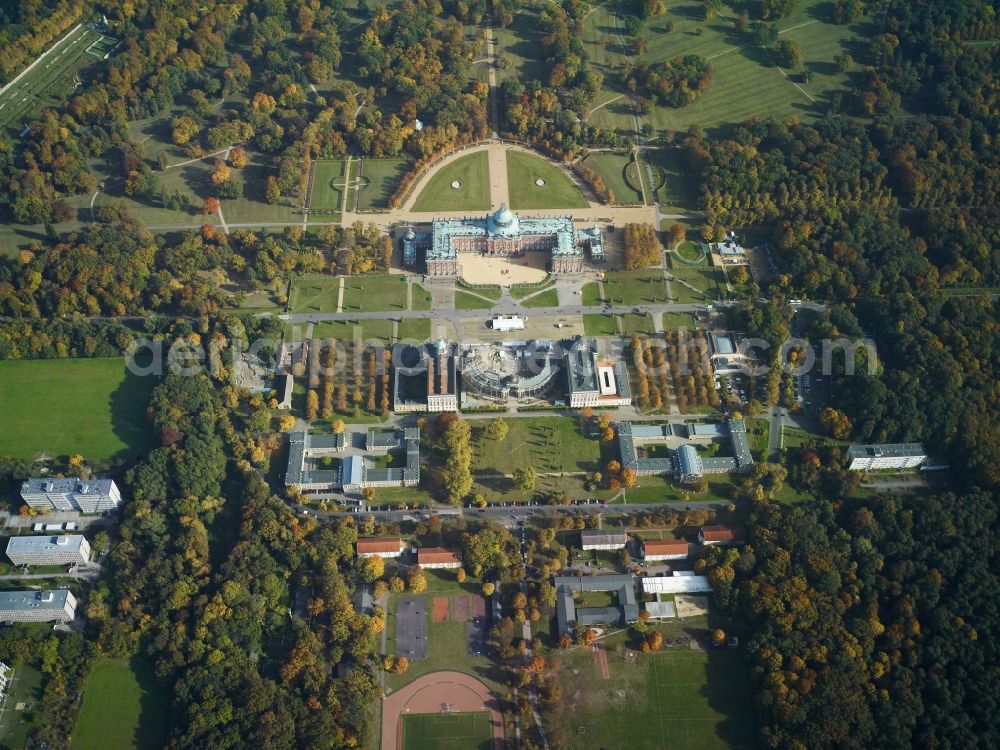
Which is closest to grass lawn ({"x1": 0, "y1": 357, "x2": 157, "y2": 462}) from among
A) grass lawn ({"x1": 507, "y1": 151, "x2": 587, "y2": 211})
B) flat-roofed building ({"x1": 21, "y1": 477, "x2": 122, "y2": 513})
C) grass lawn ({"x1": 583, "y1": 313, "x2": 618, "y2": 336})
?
flat-roofed building ({"x1": 21, "y1": 477, "x2": 122, "y2": 513})

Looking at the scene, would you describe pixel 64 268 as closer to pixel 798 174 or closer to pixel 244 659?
pixel 244 659

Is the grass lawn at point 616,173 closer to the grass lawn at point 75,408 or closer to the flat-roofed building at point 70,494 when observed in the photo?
the grass lawn at point 75,408

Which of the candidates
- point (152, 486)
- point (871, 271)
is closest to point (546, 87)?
point (871, 271)

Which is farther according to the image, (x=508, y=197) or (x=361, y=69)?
(x=361, y=69)

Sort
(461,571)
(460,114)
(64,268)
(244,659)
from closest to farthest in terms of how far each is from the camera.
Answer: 1. (244,659)
2. (461,571)
3. (64,268)
4. (460,114)

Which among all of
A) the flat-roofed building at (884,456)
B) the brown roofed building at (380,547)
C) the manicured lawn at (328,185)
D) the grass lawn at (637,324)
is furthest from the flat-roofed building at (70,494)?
the flat-roofed building at (884,456)

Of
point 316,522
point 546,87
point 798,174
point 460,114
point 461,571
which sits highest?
point 546,87

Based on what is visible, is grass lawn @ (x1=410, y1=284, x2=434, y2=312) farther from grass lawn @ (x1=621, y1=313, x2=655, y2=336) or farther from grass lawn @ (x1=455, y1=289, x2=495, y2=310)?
grass lawn @ (x1=621, y1=313, x2=655, y2=336)
